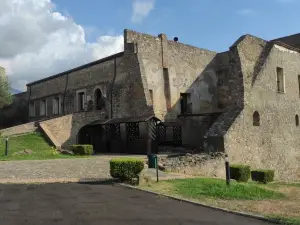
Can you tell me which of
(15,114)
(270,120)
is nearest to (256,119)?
(270,120)

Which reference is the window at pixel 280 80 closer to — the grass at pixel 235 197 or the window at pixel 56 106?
the grass at pixel 235 197

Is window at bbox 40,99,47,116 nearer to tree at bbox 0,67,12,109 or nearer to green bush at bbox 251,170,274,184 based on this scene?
tree at bbox 0,67,12,109

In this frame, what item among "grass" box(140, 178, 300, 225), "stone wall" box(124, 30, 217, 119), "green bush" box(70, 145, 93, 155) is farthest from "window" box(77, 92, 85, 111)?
"grass" box(140, 178, 300, 225)

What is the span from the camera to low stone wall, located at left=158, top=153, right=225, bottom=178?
18.2 meters

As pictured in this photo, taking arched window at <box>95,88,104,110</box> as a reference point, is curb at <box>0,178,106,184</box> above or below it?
below

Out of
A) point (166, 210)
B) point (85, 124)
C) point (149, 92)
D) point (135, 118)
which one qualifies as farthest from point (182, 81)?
point (166, 210)

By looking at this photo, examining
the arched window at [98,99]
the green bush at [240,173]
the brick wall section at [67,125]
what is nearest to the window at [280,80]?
the green bush at [240,173]

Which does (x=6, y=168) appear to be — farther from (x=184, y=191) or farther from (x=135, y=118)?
(x=135, y=118)

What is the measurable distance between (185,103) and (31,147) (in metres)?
13.0

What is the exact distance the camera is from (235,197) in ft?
39.0

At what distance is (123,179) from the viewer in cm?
1436

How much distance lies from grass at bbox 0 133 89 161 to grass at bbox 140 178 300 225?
41.0 ft

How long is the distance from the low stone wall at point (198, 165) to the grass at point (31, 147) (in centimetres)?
900

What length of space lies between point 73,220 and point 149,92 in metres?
22.2
